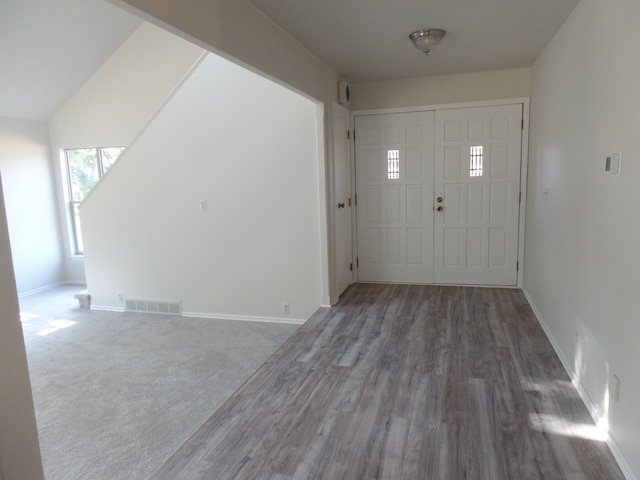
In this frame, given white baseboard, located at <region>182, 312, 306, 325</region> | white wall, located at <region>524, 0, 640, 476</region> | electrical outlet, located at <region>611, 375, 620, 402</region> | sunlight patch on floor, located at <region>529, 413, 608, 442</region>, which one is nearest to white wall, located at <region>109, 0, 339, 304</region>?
white baseboard, located at <region>182, 312, 306, 325</region>

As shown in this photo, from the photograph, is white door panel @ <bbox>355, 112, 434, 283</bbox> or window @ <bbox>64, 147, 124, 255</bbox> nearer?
white door panel @ <bbox>355, 112, 434, 283</bbox>

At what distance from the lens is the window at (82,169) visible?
22.1 ft

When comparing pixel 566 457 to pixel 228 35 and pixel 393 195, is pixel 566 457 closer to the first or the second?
pixel 228 35

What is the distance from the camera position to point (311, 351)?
332 centimetres

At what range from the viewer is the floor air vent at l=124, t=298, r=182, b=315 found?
503 cm

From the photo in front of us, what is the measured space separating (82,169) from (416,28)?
5.89m

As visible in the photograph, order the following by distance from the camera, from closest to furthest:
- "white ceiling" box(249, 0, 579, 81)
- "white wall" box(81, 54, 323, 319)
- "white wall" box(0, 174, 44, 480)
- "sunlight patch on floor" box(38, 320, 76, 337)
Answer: "white wall" box(0, 174, 44, 480)
"white ceiling" box(249, 0, 579, 81)
"white wall" box(81, 54, 323, 319)
"sunlight patch on floor" box(38, 320, 76, 337)

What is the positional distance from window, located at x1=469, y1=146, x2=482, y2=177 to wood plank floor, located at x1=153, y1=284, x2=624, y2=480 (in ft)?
6.18

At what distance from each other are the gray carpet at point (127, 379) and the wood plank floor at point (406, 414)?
1.18 feet

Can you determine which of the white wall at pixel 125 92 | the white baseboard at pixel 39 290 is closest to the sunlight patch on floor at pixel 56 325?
the white baseboard at pixel 39 290

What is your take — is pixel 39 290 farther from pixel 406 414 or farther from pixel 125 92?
pixel 406 414

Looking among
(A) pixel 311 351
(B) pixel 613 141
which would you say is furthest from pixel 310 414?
(B) pixel 613 141

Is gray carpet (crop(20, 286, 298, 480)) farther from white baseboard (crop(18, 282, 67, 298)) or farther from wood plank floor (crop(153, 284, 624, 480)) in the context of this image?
white baseboard (crop(18, 282, 67, 298))

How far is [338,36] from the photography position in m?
3.40
